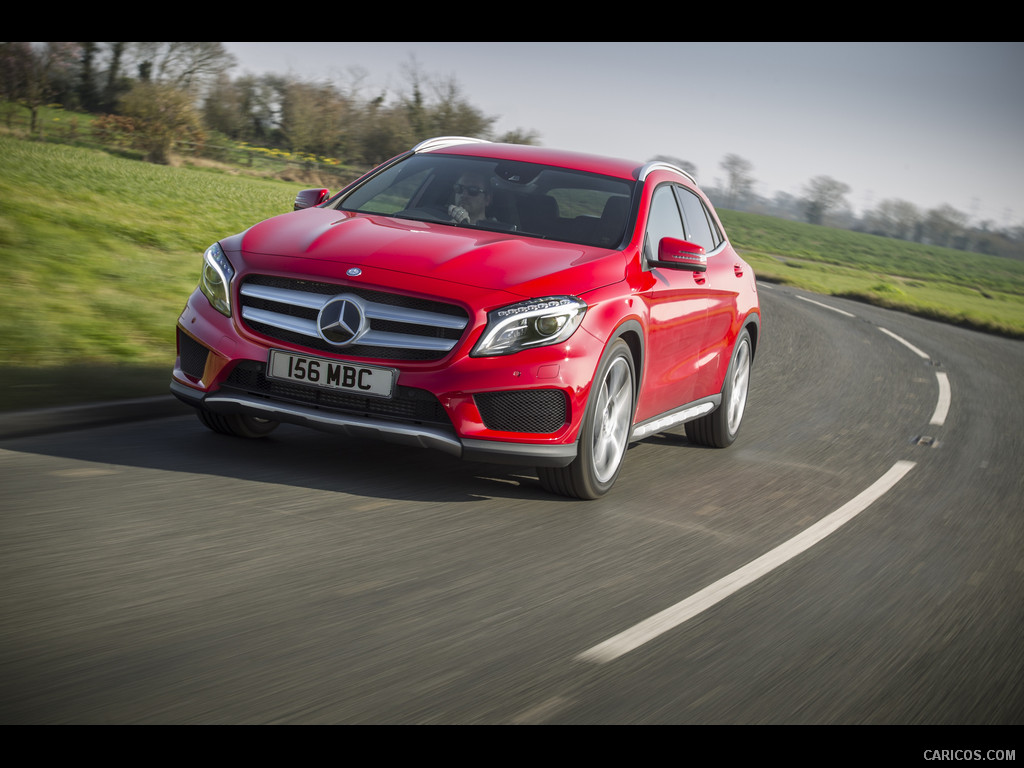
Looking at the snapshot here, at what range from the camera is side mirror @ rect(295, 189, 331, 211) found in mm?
6882

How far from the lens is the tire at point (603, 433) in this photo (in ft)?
19.0

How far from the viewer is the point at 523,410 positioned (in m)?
5.49

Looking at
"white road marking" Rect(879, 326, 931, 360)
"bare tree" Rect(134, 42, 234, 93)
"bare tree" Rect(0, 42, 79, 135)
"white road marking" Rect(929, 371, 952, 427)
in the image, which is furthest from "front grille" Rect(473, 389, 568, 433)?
"bare tree" Rect(134, 42, 234, 93)

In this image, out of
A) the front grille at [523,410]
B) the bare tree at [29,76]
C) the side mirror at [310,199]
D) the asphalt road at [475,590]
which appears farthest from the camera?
the bare tree at [29,76]

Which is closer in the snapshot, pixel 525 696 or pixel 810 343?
pixel 525 696

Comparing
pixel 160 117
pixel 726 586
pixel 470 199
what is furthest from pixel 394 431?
pixel 160 117

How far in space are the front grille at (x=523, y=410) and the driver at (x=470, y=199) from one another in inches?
59.5

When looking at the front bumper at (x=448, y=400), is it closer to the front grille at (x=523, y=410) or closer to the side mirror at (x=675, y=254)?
the front grille at (x=523, y=410)

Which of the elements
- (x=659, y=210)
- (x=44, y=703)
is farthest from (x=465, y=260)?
(x=44, y=703)

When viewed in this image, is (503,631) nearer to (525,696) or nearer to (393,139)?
(525,696)

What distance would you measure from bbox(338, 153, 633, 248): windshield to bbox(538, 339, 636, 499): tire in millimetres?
760

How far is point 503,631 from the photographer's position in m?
4.05

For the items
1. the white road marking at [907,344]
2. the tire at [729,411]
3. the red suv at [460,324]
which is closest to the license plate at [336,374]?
the red suv at [460,324]

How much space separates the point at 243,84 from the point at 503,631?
3767 centimetres
